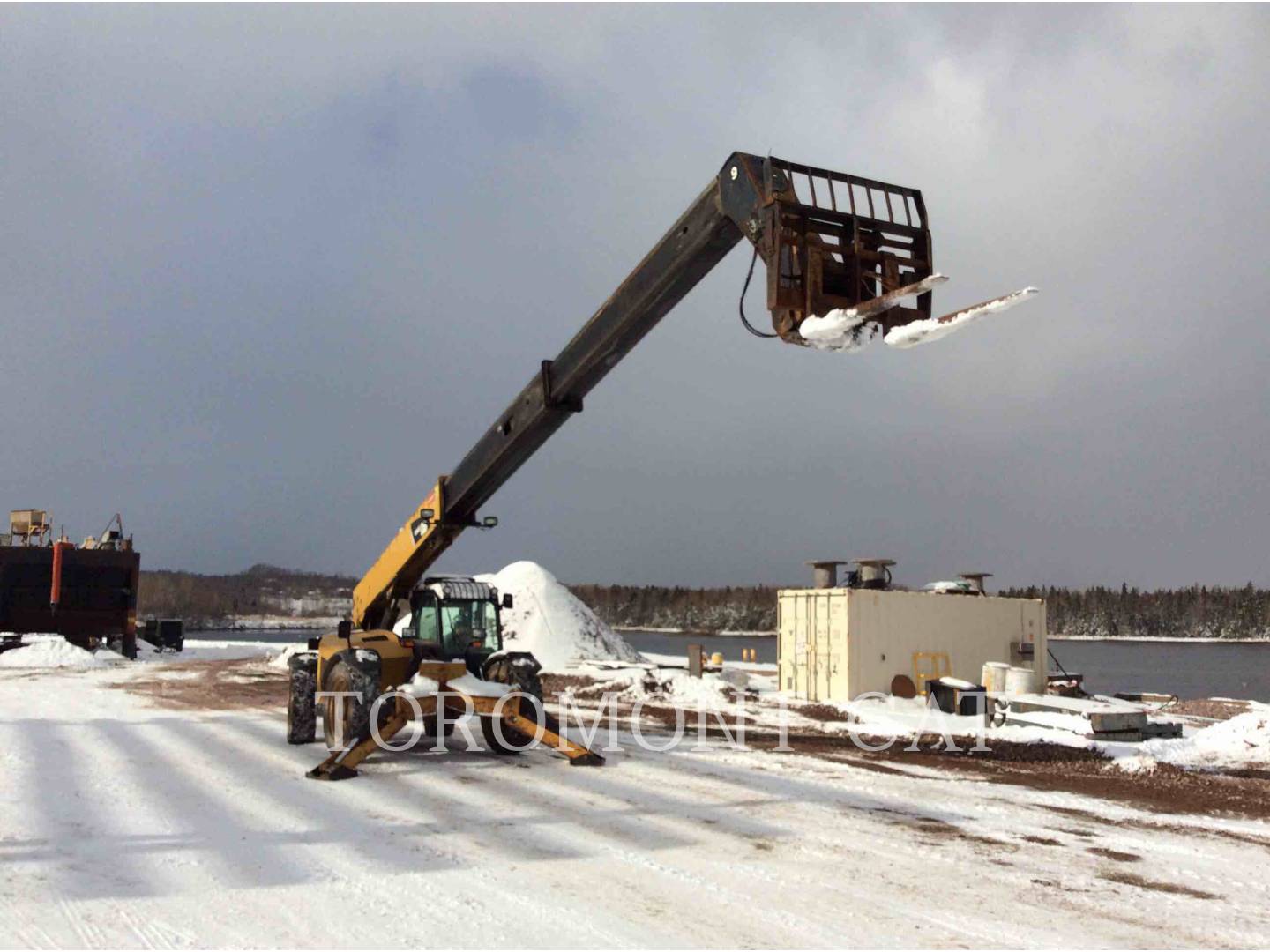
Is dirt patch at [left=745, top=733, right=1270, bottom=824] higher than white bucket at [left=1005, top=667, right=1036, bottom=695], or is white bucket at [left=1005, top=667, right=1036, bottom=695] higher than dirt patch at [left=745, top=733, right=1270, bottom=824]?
white bucket at [left=1005, top=667, right=1036, bottom=695]

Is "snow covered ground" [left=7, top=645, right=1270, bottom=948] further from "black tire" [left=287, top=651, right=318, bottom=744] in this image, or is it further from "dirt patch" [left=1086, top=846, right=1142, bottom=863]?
"black tire" [left=287, top=651, right=318, bottom=744]

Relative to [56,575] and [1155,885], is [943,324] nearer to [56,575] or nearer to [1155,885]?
[1155,885]

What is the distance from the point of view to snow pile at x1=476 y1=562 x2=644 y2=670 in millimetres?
36438

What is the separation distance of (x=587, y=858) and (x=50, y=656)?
33.3 metres

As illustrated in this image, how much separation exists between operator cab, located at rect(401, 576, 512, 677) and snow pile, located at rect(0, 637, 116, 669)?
2559 cm

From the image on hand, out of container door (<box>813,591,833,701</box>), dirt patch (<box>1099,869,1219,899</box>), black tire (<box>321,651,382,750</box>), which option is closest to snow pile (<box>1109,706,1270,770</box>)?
dirt patch (<box>1099,869,1219,899</box>)

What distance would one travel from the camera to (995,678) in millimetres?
23391

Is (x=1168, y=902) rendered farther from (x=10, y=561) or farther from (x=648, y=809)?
(x=10, y=561)

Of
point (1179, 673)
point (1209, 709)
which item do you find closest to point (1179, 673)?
point (1179, 673)

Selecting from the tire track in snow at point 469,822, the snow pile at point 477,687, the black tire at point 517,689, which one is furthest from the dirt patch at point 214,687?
the snow pile at point 477,687

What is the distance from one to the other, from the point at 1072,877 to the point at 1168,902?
776mm

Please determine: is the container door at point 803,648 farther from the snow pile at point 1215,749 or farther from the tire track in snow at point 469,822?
the tire track in snow at point 469,822

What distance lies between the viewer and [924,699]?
2497cm

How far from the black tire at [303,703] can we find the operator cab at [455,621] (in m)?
1.67
